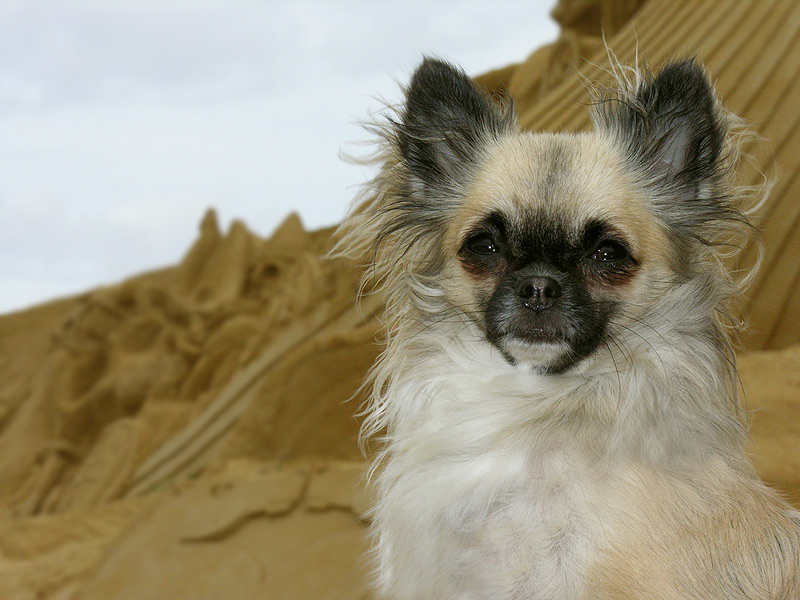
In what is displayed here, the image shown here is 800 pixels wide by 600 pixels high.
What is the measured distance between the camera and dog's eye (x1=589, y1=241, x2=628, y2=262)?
7.57 ft

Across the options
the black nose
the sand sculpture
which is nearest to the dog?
the black nose

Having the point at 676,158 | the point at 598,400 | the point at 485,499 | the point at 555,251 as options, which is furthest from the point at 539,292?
the point at 676,158

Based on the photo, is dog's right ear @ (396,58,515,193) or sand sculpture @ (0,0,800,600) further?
sand sculpture @ (0,0,800,600)

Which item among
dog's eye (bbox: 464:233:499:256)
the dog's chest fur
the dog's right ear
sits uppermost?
the dog's right ear

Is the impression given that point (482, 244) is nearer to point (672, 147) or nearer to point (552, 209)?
point (552, 209)

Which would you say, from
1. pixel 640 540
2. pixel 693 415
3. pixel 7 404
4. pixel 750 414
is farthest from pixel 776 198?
pixel 7 404

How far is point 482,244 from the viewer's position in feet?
7.92

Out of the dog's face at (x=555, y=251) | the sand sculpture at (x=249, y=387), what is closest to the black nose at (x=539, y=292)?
the dog's face at (x=555, y=251)

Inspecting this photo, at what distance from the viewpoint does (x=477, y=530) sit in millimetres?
2219

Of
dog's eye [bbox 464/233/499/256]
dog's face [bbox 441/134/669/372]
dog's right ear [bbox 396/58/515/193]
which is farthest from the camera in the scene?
dog's right ear [bbox 396/58/515/193]

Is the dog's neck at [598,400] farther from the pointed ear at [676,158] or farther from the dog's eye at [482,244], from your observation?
the pointed ear at [676,158]

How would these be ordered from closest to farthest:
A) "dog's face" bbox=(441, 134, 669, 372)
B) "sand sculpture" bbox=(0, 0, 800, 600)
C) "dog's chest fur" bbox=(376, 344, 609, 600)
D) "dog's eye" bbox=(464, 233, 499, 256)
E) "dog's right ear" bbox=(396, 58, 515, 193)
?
1. "dog's chest fur" bbox=(376, 344, 609, 600)
2. "dog's face" bbox=(441, 134, 669, 372)
3. "dog's eye" bbox=(464, 233, 499, 256)
4. "dog's right ear" bbox=(396, 58, 515, 193)
5. "sand sculpture" bbox=(0, 0, 800, 600)

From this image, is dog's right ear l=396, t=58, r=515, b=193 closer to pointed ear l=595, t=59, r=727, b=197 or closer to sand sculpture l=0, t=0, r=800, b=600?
pointed ear l=595, t=59, r=727, b=197

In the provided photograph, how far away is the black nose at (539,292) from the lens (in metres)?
2.17
